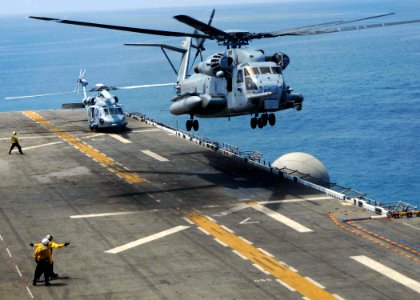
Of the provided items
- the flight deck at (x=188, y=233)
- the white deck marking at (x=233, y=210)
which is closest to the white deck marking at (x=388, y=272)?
the flight deck at (x=188, y=233)

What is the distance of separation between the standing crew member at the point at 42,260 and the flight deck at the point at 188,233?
0.55 meters

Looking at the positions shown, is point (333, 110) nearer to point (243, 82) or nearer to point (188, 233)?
point (243, 82)

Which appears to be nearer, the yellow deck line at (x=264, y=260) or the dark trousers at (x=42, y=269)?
the dark trousers at (x=42, y=269)

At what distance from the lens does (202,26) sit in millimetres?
40938

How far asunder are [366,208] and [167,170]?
15.6m

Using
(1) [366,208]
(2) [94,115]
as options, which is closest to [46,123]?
(2) [94,115]

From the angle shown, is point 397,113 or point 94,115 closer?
point 94,115

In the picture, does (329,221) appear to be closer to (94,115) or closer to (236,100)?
(236,100)

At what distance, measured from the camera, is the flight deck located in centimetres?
3055

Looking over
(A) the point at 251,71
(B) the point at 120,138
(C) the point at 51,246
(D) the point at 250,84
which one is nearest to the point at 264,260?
(C) the point at 51,246

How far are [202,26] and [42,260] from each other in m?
16.7

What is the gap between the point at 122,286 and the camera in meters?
30.4

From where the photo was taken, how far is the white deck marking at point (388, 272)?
30.6 m

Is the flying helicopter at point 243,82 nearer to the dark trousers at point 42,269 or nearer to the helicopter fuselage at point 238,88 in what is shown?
the helicopter fuselage at point 238,88
